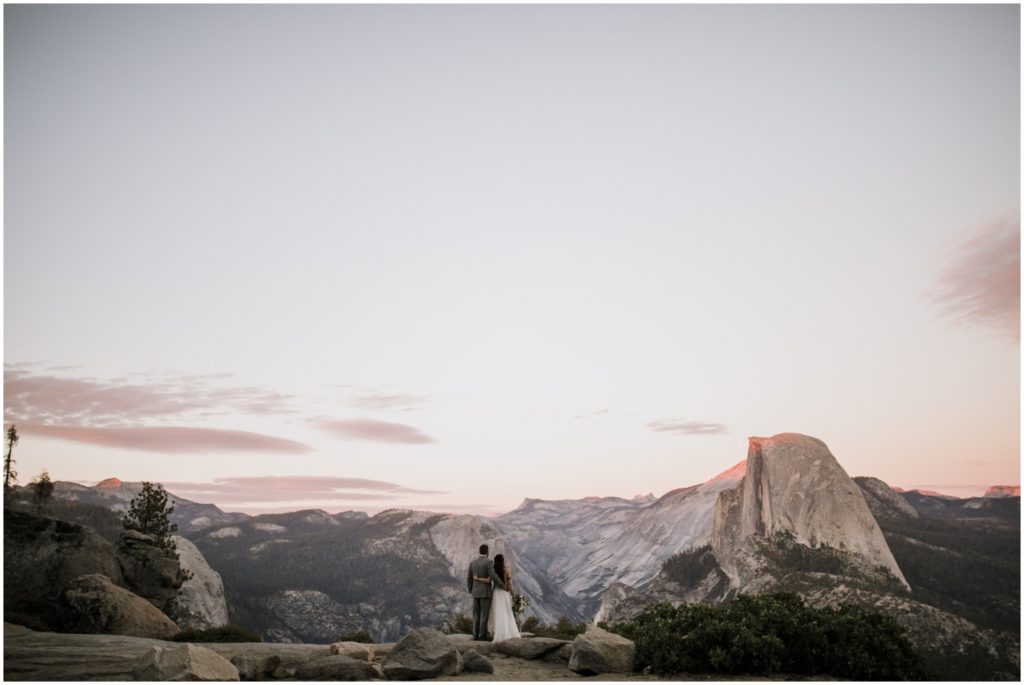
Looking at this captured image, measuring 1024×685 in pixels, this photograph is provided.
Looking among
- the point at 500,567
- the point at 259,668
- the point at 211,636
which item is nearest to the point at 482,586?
the point at 500,567

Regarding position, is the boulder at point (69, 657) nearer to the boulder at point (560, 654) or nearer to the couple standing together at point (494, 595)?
the couple standing together at point (494, 595)

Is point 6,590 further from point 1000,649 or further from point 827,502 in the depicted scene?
point 827,502

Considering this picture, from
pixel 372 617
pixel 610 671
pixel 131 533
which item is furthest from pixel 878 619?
pixel 372 617

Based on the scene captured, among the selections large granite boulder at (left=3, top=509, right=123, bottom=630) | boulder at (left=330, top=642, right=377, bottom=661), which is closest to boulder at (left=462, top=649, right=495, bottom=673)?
boulder at (left=330, top=642, right=377, bottom=661)

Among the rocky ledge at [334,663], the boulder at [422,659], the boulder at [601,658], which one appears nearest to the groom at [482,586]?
the rocky ledge at [334,663]

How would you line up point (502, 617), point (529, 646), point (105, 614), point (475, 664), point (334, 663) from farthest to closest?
1. point (105, 614)
2. point (502, 617)
3. point (529, 646)
4. point (475, 664)
5. point (334, 663)

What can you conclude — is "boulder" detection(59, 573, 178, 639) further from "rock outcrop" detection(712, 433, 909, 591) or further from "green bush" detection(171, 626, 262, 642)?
"rock outcrop" detection(712, 433, 909, 591)

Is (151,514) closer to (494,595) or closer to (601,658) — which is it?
(494,595)
